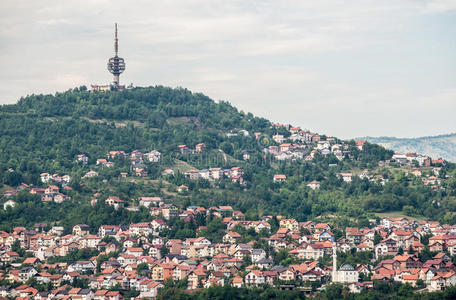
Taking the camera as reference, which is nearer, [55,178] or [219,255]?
[219,255]

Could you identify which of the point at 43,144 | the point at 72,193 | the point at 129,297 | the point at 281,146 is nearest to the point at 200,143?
the point at 281,146

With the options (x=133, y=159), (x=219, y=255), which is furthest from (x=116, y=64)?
(x=219, y=255)

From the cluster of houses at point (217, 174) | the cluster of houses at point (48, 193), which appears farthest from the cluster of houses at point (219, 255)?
the cluster of houses at point (217, 174)

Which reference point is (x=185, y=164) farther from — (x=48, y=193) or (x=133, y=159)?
(x=48, y=193)

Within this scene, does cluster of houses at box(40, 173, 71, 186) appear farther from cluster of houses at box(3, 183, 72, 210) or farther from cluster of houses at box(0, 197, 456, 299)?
cluster of houses at box(0, 197, 456, 299)

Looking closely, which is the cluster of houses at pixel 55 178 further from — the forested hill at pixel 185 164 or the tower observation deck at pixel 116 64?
the tower observation deck at pixel 116 64

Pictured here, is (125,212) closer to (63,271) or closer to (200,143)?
(63,271)

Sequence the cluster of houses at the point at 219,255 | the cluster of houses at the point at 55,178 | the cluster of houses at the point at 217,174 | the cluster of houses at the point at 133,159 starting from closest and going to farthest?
the cluster of houses at the point at 219,255 → the cluster of houses at the point at 55,178 → the cluster of houses at the point at 133,159 → the cluster of houses at the point at 217,174
